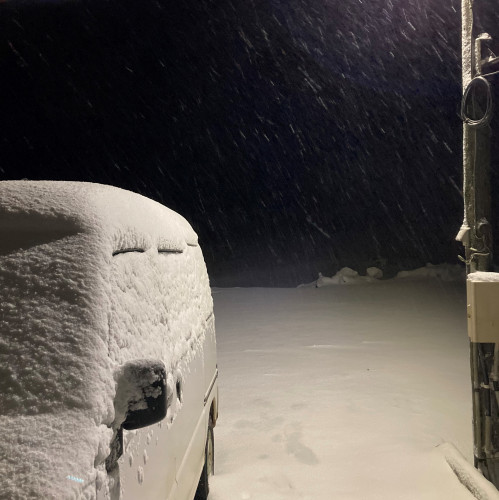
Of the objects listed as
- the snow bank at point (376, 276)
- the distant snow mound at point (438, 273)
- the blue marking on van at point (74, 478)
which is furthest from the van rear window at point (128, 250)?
the distant snow mound at point (438, 273)

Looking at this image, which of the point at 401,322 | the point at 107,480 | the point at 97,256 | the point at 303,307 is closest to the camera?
the point at 107,480

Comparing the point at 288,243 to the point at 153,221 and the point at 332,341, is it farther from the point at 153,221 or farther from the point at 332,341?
the point at 153,221

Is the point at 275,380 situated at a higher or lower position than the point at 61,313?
lower

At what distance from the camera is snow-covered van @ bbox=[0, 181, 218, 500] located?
129 centimetres

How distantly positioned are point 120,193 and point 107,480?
3.94 ft

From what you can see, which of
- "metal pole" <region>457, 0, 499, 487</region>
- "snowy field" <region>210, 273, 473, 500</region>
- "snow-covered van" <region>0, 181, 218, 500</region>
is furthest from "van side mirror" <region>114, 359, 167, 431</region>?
"metal pole" <region>457, 0, 499, 487</region>

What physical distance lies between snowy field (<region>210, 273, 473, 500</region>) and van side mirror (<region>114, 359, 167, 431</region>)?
9.03ft

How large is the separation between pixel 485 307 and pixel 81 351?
3.34 m

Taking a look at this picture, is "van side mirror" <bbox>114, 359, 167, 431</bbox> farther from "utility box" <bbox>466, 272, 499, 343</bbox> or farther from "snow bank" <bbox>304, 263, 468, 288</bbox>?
"snow bank" <bbox>304, 263, 468, 288</bbox>

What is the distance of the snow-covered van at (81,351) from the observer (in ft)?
4.23

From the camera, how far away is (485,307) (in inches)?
149

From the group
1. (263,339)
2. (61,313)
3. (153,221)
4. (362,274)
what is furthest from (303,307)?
(61,313)

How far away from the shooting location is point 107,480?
1399mm

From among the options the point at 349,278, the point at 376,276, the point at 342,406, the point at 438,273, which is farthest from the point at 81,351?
the point at 438,273
